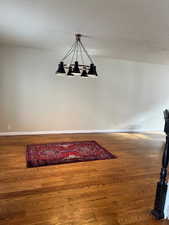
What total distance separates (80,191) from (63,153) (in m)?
1.39

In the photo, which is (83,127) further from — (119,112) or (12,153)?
(12,153)

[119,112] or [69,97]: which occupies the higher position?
[69,97]

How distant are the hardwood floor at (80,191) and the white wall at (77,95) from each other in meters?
1.51

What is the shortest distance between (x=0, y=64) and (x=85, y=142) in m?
3.19

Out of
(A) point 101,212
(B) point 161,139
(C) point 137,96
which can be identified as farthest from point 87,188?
(C) point 137,96

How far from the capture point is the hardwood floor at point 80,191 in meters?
1.80

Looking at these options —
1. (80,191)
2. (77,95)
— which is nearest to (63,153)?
(80,191)

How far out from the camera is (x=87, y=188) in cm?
233

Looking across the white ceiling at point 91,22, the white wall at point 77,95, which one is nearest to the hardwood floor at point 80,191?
the white wall at point 77,95

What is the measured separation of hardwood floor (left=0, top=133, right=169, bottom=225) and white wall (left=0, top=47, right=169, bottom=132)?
151cm

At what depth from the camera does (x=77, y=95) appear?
523 centimetres

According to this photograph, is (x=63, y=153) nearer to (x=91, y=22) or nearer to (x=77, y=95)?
(x=77, y=95)

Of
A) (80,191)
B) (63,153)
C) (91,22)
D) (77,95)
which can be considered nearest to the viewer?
(80,191)

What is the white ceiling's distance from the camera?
202 centimetres
